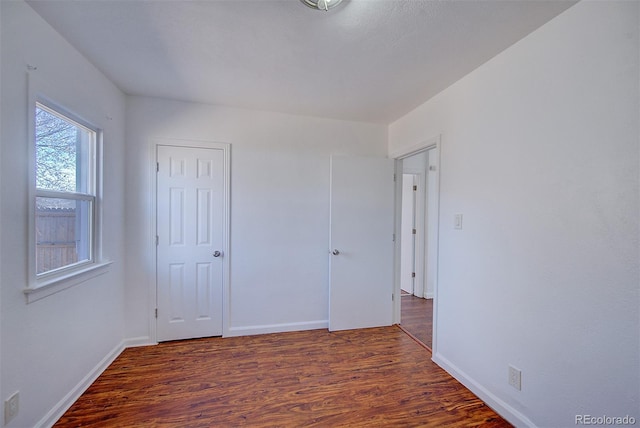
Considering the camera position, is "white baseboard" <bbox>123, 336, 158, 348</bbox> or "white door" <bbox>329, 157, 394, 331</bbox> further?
"white door" <bbox>329, 157, 394, 331</bbox>

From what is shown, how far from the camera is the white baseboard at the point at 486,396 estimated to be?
1574 mm

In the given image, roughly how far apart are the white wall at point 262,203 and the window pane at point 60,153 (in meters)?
0.49

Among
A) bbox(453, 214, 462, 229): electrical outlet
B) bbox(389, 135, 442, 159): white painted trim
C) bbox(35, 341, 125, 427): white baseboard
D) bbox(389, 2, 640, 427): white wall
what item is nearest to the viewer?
bbox(389, 2, 640, 427): white wall

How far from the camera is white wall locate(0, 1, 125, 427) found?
1.29m

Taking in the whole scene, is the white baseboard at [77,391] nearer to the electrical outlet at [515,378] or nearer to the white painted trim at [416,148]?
the electrical outlet at [515,378]

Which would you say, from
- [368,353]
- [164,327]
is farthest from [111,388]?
[368,353]

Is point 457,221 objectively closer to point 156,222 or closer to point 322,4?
point 322,4

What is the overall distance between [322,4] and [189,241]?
2345 mm

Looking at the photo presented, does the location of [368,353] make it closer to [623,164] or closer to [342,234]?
[342,234]

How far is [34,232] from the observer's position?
4.74ft

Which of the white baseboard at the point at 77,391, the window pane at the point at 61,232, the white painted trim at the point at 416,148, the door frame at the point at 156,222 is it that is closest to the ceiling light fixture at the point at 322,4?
the white painted trim at the point at 416,148

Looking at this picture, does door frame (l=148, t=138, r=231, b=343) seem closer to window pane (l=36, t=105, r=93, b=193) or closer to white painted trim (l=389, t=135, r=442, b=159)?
window pane (l=36, t=105, r=93, b=193)

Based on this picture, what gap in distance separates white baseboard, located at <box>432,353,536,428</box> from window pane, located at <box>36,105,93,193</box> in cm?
322

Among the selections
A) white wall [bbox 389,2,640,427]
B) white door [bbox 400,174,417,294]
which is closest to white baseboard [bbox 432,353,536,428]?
white wall [bbox 389,2,640,427]
